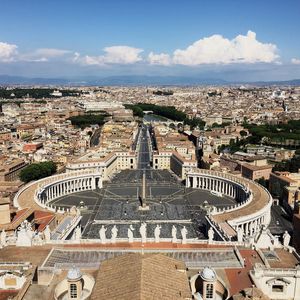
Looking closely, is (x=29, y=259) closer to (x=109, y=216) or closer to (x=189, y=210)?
(x=109, y=216)

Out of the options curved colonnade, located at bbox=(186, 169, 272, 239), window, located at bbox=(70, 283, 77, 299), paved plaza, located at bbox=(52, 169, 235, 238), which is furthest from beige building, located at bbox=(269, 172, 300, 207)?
window, located at bbox=(70, 283, 77, 299)

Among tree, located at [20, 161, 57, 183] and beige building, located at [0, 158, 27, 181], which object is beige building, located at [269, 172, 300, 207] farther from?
beige building, located at [0, 158, 27, 181]

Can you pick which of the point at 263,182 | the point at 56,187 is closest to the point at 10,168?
the point at 56,187

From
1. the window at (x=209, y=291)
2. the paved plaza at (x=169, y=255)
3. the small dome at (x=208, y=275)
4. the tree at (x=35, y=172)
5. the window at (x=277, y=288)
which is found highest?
the small dome at (x=208, y=275)

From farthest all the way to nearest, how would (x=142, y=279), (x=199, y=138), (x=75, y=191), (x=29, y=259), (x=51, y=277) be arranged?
(x=199, y=138) → (x=75, y=191) → (x=29, y=259) → (x=51, y=277) → (x=142, y=279)

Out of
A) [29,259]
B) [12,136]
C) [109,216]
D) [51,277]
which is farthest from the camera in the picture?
[12,136]

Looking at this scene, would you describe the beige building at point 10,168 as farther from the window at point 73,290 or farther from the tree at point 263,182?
the window at point 73,290

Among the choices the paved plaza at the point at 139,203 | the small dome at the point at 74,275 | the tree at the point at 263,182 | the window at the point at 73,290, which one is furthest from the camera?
the tree at the point at 263,182

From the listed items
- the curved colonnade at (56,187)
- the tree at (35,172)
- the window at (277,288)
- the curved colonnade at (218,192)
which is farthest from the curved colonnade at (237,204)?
the tree at (35,172)

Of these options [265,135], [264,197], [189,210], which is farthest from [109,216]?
[265,135]
